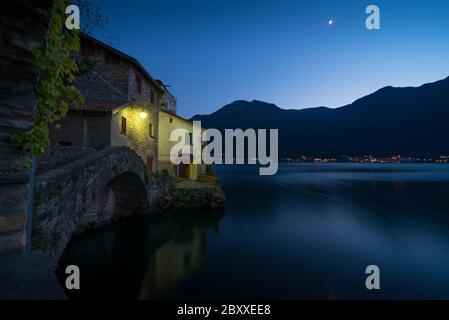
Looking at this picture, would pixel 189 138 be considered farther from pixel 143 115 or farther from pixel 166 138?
pixel 143 115

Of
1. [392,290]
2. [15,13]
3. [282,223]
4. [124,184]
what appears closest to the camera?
[15,13]

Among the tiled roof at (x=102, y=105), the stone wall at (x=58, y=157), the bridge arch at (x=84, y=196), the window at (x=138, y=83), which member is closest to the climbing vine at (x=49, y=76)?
the bridge arch at (x=84, y=196)

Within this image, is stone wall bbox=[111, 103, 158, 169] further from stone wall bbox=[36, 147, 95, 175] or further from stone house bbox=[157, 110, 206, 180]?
stone wall bbox=[36, 147, 95, 175]

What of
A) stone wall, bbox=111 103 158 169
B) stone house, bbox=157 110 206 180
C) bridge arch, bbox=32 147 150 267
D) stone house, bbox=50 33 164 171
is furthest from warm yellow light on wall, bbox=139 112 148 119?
bridge arch, bbox=32 147 150 267

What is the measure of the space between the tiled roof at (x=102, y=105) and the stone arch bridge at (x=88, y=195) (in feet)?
17.0

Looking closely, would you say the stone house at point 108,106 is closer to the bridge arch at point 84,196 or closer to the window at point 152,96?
the window at point 152,96

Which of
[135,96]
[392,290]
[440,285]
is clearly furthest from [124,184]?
[440,285]

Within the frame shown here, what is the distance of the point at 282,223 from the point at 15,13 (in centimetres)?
2004

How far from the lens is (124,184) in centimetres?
1633

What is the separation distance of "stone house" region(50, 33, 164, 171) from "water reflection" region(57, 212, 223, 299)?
6775mm

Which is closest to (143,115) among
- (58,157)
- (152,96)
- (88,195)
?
(152,96)

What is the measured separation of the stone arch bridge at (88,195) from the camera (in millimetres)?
6184

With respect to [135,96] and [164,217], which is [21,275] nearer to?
[164,217]
